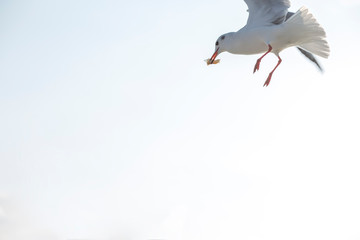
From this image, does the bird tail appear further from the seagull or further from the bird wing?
the bird wing

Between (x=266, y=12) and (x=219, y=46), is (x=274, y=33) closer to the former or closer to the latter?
(x=266, y=12)

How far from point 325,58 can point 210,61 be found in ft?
6.02

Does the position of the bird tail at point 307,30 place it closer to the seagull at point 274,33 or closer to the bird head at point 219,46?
the seagull at point 274,33

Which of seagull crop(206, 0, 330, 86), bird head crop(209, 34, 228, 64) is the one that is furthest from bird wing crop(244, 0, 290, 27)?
bird head crop(209, 34, 228, 64)

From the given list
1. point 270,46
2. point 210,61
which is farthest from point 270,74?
point 210,61

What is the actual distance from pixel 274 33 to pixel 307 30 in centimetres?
49

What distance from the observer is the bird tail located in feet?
35.6

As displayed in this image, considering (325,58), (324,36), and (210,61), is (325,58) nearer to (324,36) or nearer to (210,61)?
(324,36)

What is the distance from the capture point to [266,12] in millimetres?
11680

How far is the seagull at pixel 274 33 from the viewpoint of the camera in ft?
36.0

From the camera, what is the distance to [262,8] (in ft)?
38.4

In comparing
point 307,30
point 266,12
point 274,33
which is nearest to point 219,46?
point 266,12

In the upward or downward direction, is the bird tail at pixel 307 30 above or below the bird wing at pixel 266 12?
below

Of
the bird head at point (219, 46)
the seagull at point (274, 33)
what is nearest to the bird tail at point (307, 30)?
the seagull at point (274, 33)
